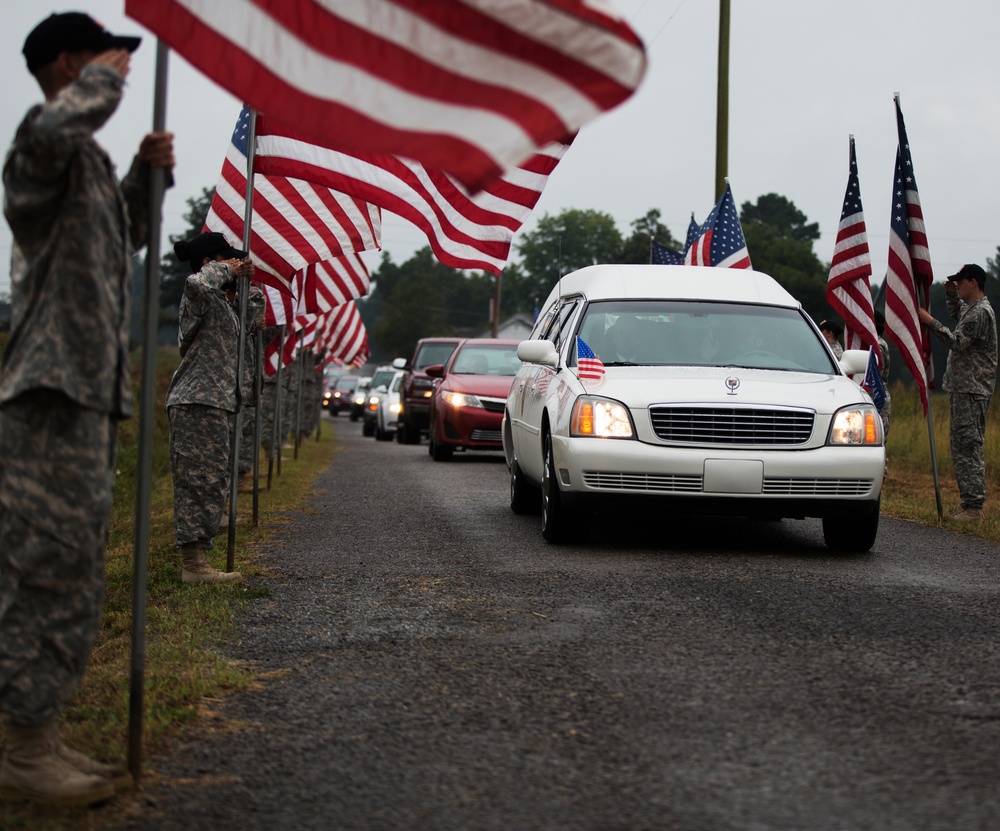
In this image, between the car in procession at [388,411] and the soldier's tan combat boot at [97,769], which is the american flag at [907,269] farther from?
the car in procession at [388,411]

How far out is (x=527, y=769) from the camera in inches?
172

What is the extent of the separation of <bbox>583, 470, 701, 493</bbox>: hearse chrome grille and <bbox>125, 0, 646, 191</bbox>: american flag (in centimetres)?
531

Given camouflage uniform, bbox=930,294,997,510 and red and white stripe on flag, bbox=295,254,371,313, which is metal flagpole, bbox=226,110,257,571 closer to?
camouflage uniform, bbox=930,294,997,510

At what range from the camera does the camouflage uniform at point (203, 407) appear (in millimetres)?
8359

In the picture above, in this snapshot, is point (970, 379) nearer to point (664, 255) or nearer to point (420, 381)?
point (664, 255)

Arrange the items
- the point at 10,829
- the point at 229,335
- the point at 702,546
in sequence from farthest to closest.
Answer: the point at 702,546 < the point at 229,335 < the point at 10,829

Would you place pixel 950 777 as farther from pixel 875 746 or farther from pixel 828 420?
pixel 828 420

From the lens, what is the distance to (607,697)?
17.3 feet

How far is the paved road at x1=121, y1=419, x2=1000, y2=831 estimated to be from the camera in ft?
13.2

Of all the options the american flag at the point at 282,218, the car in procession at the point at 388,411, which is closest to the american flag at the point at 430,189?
the american flag at the point at 282,218

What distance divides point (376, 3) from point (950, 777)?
274cm

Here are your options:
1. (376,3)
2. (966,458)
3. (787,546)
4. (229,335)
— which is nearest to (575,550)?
(787,546)

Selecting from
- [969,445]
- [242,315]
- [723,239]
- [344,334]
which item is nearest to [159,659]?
[242,315]

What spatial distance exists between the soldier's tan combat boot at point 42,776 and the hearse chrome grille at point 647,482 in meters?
5.52
